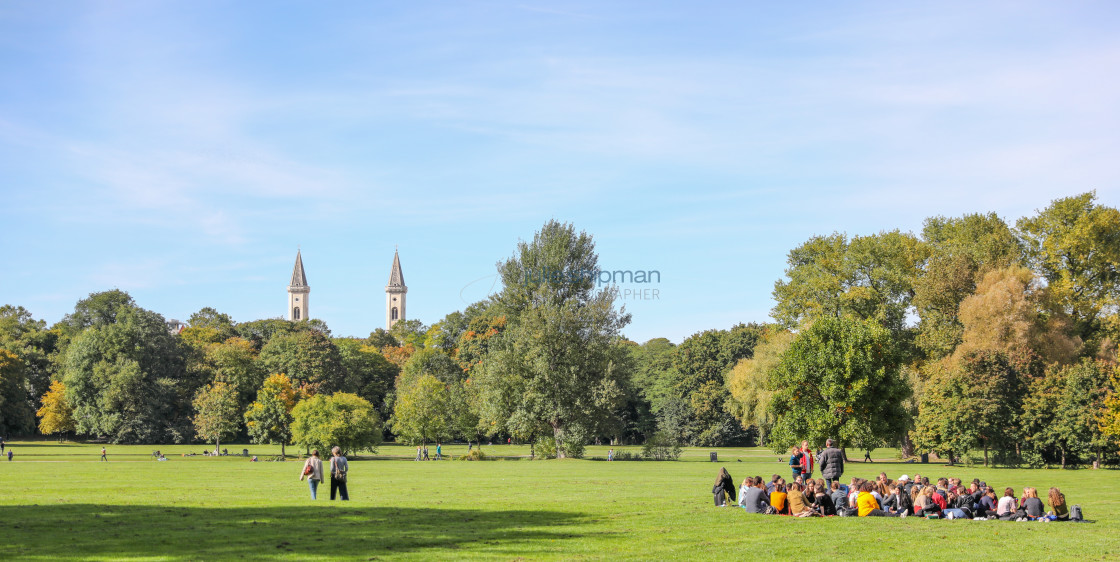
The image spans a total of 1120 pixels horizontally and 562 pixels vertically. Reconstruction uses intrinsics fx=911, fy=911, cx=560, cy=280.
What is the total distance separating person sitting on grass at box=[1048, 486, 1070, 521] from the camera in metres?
21.6

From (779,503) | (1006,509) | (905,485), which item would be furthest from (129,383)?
(1006,509)

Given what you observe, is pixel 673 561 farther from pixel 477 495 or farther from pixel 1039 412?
pixel 1039 412

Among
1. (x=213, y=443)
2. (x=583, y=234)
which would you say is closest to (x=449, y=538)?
(x=583, y=234)

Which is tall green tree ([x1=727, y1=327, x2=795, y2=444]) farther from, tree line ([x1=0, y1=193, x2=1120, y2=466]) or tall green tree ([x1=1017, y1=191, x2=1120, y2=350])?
tall green tree ([x1=1017, y1=191, x2=1120, y2=350])

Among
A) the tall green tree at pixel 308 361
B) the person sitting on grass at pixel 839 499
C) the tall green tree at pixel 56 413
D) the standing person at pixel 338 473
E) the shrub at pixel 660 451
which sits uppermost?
the tall green tree at pixel 308 361

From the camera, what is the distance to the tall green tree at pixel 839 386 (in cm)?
4803

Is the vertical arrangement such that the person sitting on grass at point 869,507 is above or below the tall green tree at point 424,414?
below

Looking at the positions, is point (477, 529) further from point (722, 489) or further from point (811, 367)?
point (811, 367)

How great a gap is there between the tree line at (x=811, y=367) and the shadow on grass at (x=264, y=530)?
106ft

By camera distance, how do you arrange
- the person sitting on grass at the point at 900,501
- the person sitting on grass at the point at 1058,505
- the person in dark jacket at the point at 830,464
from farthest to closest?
the person in dark jacket at the point at 830,464, the person sitting on grass at the point at 900,501, the person sitting on grass at the point at 1058,505

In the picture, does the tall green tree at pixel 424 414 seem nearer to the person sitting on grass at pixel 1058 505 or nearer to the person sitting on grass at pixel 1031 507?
the person sitting on grass at pixel 1031 507

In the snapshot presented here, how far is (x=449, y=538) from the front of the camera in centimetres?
1736

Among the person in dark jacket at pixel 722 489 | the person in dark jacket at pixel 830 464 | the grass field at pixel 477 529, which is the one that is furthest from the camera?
the person in dark jacket at pixel 830 464

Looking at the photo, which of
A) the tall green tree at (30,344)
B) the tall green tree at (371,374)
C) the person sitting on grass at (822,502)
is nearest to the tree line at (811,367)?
→ the tall green tree at (30,344)
